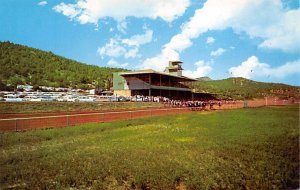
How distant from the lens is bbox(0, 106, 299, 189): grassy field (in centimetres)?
979

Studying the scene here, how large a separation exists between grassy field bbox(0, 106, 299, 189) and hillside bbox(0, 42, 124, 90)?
81.7 feet

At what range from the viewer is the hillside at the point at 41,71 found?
4206 cm

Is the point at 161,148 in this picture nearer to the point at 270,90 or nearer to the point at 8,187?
the point at 8,187

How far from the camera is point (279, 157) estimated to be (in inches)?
518

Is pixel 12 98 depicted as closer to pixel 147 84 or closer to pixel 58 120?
pixel 58 120

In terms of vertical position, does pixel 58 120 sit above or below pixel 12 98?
below

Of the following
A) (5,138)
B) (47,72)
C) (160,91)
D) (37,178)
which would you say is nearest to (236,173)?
(37,178)

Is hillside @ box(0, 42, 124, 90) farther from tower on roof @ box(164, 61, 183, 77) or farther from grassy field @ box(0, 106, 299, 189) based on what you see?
grassy field @ box(0, 106, 299, 189)

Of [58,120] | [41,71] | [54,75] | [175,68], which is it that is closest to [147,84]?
[175,68]

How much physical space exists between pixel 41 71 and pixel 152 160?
49.2 metres

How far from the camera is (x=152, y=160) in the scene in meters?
Answer: 11.5

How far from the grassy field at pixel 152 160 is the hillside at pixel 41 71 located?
81.7 feet

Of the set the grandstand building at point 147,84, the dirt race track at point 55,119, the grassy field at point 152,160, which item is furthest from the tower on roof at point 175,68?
the grassy field at point 152,160

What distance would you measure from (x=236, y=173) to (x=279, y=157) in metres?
2.67
